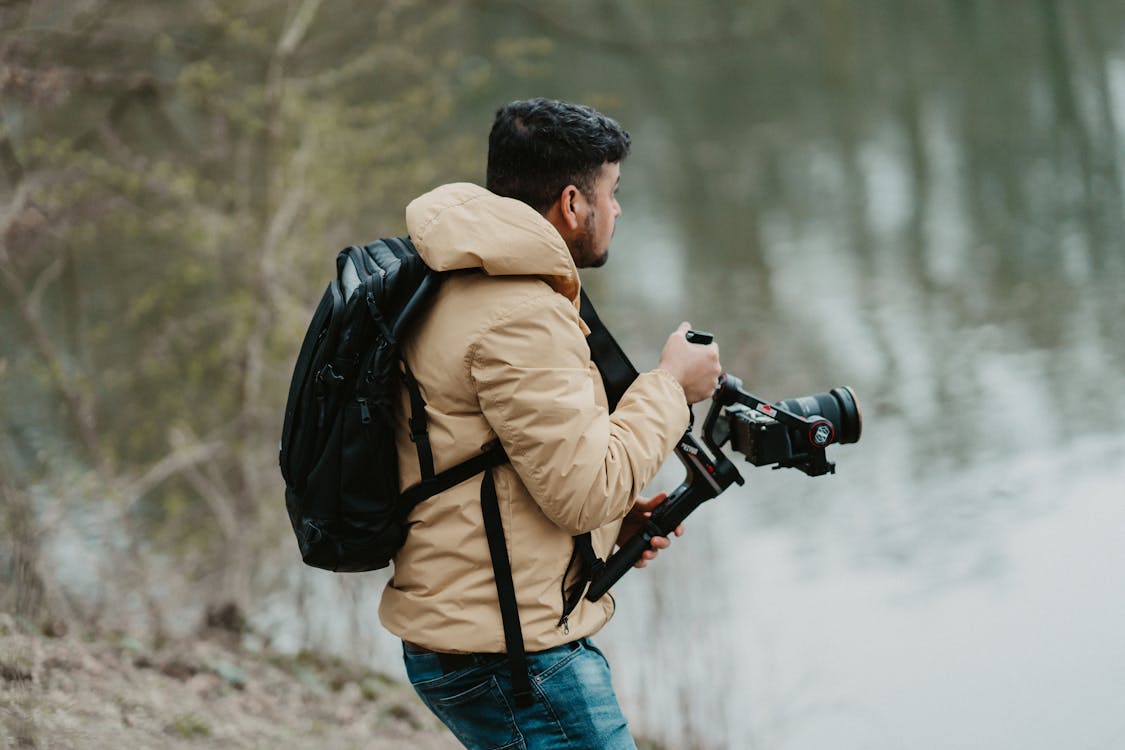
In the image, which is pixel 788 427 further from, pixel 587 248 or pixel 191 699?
pixel 191 699

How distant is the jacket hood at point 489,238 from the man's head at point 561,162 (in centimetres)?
10

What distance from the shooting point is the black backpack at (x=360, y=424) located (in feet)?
5.55

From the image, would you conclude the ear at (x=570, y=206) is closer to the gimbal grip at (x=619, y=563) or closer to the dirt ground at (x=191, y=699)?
the gimbal grip at (x=619, y=563)

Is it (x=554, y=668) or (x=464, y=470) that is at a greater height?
(x=464, y=470)

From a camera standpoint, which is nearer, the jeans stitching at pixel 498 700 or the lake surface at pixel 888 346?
the jeans stitching at pixel 498 700

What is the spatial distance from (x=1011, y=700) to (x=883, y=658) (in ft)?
1.83

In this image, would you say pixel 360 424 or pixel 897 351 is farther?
pixel 897 351

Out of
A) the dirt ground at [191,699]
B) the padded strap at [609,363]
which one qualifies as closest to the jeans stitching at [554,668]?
the padded strap at [609,363]

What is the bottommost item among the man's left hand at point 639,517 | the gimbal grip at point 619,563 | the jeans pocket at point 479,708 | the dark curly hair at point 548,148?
the jeans pocket at point 479,708

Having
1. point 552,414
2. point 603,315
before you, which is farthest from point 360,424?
point 603,315

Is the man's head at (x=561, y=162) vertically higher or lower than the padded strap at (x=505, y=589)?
higher

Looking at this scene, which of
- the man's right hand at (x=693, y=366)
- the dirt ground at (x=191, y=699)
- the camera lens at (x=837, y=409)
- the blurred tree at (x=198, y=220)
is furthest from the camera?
the blurred tree at (x=198, y=220)

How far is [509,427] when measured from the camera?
5.37 ft

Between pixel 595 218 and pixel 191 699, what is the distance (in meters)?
2.40
